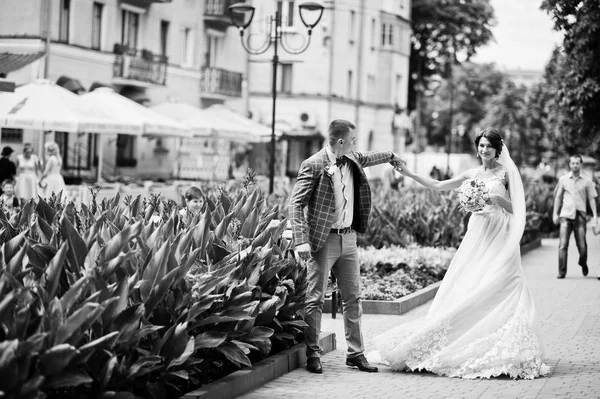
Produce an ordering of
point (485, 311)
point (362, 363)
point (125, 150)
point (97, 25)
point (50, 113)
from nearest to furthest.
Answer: point (362, 363) → point (485, 311) → point (50, 113) → point (97, 25) → point (125, 150)

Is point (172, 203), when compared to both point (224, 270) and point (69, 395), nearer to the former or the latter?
point (224, 270)

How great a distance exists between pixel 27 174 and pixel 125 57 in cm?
1545

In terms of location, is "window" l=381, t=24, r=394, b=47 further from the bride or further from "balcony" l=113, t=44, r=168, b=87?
the bride

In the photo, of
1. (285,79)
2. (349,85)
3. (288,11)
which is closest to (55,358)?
(288,11)

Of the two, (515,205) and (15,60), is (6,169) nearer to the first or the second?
(15,60)

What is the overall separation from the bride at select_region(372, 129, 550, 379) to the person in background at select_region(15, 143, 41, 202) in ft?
45.6

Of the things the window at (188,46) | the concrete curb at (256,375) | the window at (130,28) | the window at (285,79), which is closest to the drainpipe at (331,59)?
the window at (285,79)

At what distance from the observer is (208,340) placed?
24.7 feet

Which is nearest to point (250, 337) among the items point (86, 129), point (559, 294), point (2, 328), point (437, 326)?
point (437, 326)

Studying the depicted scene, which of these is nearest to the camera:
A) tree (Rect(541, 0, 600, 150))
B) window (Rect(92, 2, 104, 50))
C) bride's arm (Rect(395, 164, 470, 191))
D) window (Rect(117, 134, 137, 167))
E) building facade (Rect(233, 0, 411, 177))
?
bride's arm (Rect(395, 164, 470, 191))

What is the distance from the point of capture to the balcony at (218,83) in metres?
44.7

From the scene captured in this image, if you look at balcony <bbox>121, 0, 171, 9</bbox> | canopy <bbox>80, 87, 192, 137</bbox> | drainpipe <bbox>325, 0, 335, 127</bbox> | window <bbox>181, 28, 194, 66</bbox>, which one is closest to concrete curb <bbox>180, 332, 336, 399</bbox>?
canopy <bbox>80, 87, 192, 137</bbox>

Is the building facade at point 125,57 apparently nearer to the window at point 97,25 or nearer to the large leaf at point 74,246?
the window at point 97,25

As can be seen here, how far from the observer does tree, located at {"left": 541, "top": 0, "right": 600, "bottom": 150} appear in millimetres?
26312
